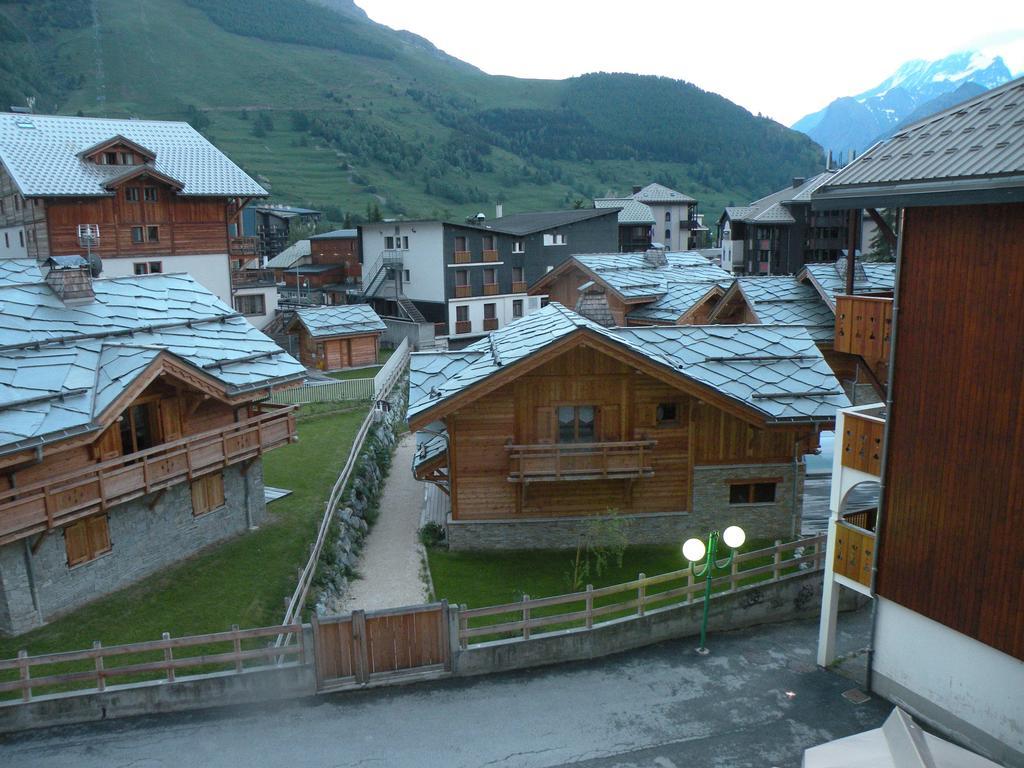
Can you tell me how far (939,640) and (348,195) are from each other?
126543mm

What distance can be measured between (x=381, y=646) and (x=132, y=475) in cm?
730

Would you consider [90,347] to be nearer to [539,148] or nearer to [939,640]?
[939,640]

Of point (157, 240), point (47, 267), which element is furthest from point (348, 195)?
point (47, 267)

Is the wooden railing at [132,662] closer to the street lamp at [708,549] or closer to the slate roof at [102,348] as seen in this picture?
the slate roof at [102,348]

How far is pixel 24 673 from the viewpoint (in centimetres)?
1413

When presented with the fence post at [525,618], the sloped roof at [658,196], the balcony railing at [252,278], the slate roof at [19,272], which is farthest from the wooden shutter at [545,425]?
the sloped roof at [658,196]

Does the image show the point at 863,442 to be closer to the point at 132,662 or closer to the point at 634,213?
the point at 132,662

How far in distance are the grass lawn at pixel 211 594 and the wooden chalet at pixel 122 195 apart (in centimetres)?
2068

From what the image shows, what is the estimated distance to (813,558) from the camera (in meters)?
19.1

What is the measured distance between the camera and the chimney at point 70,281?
69.4 ft

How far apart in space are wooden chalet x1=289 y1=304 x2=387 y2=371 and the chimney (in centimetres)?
2385

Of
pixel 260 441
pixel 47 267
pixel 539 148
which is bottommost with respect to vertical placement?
pixel 260 441

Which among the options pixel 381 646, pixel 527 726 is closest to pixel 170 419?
pixel 381 646

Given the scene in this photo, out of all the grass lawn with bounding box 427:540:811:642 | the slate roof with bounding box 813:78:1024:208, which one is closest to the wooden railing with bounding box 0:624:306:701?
the grass lawn with bounding box 427:540:811:642
